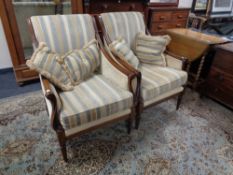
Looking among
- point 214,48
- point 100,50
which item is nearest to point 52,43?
point 100,50

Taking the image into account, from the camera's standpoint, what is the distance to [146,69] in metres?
1.84

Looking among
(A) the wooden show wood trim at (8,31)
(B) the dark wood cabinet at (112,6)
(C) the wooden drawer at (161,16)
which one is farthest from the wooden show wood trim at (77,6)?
(C) the wooden drawer at (161,16)

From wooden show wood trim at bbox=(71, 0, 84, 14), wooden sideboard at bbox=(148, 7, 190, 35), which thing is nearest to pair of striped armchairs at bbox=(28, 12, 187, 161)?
wooden show wood trim at bbox=(71, 0, 84, 14)

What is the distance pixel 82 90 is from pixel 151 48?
34.0 inches

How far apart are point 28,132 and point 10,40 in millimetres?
1117

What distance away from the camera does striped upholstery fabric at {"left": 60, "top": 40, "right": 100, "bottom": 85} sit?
1472mm

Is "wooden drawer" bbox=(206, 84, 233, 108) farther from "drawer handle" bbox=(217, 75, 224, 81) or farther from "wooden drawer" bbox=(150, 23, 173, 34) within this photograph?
"wooden drawer" bbox=(150, 23, 173, 34)

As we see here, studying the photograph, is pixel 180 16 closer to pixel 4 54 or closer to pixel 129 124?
pixel 129 124

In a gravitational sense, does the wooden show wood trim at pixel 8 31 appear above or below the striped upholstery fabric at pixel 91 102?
above

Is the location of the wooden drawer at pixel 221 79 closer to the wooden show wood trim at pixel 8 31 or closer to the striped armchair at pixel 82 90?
the striped armchair at pixel 82 90

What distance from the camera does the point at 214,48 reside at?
2.01 meters

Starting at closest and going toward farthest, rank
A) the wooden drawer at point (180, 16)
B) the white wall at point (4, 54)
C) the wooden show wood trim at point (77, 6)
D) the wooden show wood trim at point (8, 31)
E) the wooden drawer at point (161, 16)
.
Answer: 1. the wooden show wood trim at point (8, 31)
2. the wooden show wood trim at point (77, 6)
3. the white wall at point (4, 54)
4. the wooden drawer at point (161, 16)
5. the wooden drawer at point (180, 16)

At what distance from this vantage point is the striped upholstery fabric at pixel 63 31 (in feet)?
4.87

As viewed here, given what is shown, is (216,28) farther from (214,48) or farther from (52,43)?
(52,43)
